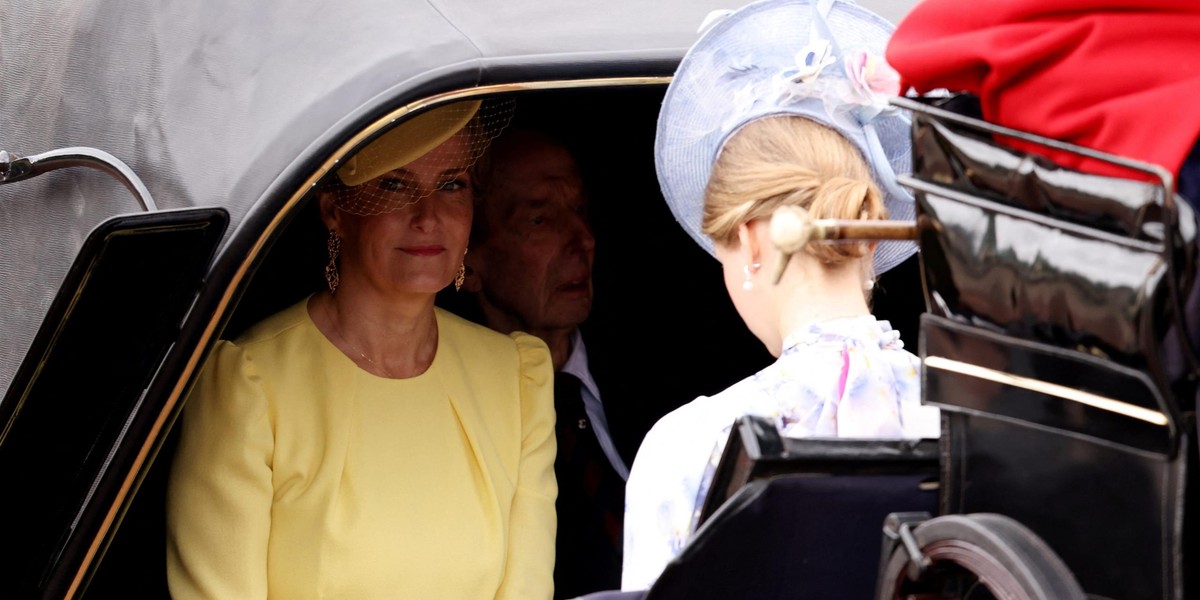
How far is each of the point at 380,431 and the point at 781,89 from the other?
3.45ft

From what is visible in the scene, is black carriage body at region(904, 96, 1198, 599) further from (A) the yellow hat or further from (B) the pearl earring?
(A) the yellow hat

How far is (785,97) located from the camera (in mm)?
1738

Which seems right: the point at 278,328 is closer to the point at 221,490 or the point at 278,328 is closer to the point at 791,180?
the point at 221,490

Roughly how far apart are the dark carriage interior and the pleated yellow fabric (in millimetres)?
496

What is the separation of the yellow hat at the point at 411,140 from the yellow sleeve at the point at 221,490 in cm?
40

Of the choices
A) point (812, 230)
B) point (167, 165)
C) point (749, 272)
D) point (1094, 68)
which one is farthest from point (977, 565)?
point (167, 165)

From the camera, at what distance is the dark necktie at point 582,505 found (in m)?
2.66

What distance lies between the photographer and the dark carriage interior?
9.75 feet

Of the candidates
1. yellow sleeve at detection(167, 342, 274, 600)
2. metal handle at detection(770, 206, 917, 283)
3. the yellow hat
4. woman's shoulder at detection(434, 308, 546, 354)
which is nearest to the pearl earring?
metal handle at detection(770, 206, 917, 283)

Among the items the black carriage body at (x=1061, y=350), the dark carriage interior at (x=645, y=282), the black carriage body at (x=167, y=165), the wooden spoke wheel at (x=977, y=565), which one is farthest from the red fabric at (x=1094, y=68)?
the dark carriage interior at (x=645, y=282)

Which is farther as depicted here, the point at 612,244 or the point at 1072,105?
the point at 612,244

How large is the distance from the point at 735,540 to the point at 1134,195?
1.71ft

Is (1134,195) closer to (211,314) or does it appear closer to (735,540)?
(735,540)

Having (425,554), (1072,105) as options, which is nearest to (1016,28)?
(1072,105)
